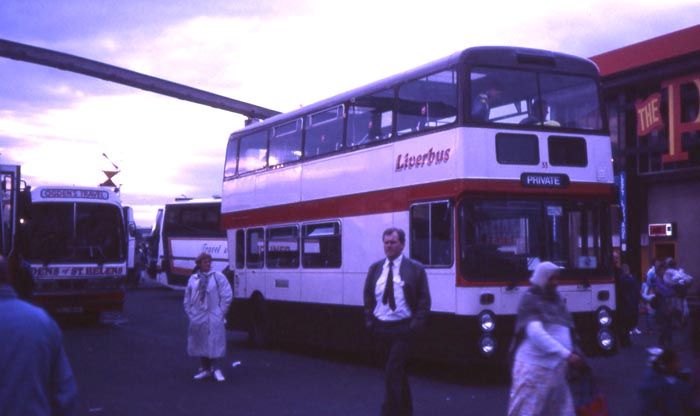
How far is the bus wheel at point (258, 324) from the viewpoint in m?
18.3

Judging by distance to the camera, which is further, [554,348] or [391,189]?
A: [391,189]

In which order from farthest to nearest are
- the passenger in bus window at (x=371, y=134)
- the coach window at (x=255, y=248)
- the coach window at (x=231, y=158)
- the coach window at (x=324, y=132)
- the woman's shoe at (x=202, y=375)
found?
1. the coach window at (x=231, y=158)
2. the coach window at (x=255, y=248)
3. the coach window at (x=324, y=132)
4. the passenger in bus window at (x=371, y=134)
5. the woman's shoe at (x=202, y=375)

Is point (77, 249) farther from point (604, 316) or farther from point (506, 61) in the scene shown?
point (604, 316)

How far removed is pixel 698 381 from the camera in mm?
5910

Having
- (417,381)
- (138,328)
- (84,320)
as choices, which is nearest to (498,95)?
(417,381)

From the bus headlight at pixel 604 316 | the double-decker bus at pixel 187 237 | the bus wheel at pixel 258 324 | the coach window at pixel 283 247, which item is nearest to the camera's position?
the bus headlight at pixel 604 316

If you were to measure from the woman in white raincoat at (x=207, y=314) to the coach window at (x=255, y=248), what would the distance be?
4635mm

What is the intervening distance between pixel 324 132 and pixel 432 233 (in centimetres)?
392

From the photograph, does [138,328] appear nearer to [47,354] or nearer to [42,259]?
[42,259]

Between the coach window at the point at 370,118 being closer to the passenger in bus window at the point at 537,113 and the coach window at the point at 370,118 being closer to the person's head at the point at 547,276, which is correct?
the passenger in bus window at the point at 537,113

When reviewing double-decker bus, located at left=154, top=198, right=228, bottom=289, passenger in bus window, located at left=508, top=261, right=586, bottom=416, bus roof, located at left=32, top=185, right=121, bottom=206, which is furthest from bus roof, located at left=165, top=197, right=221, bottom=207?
passenger in bus window, located at left=508, top=261, right=586, bottom=416

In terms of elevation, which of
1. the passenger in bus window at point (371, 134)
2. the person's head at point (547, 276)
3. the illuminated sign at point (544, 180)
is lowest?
the person's head at point (547, 276)

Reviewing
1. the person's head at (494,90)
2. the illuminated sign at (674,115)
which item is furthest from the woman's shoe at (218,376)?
the illuminated sign at (674,115)

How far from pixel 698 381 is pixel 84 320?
21548 millimetres
